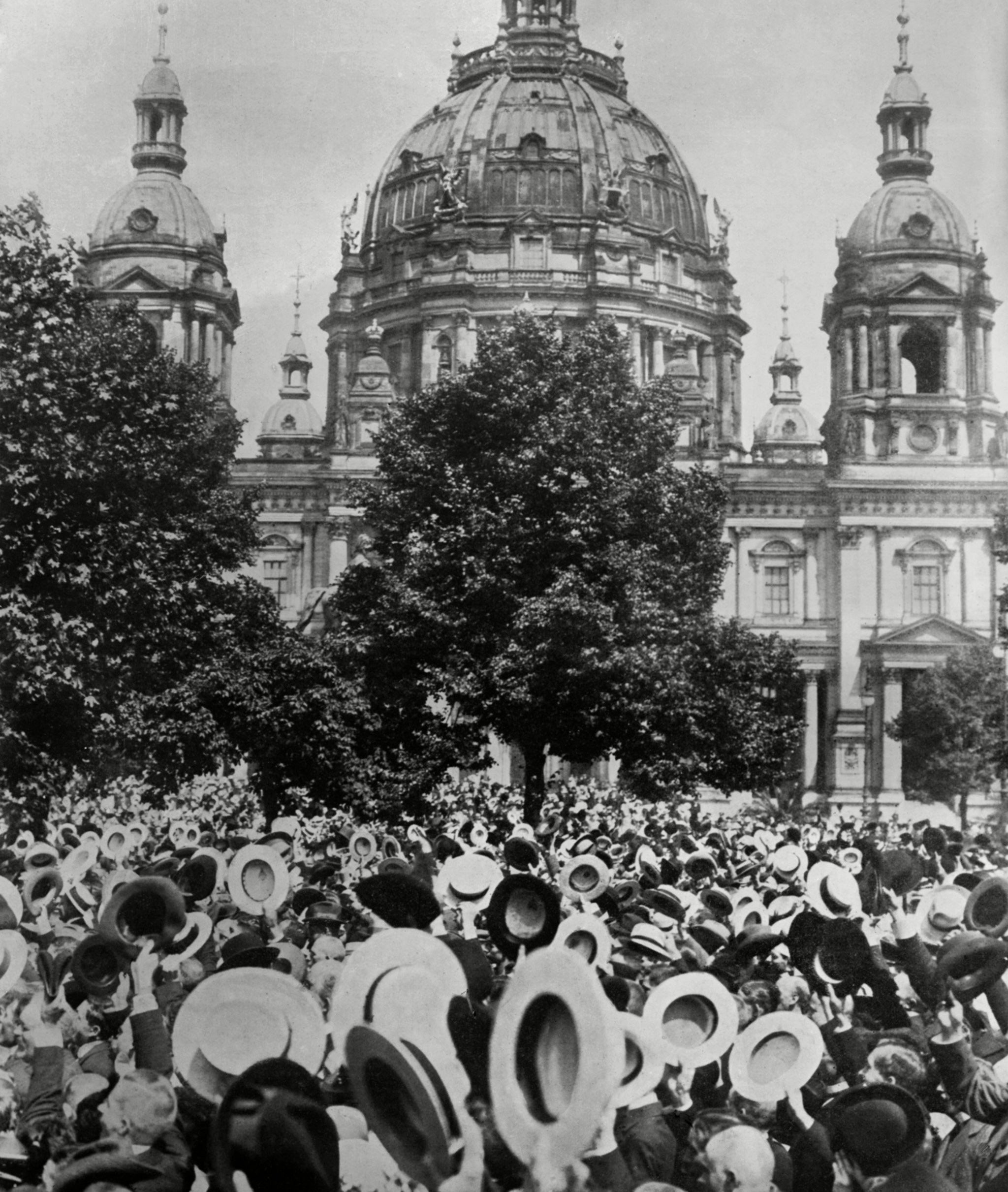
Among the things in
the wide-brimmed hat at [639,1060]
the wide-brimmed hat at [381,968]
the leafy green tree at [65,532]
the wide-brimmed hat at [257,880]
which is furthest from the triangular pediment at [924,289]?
the wide-brimmed hat at [381,968]

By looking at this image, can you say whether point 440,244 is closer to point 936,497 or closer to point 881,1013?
point 936,497

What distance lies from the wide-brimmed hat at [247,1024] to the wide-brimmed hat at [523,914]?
225 cm

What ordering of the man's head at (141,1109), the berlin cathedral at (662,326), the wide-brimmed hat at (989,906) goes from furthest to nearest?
the berlin cathedral at (662,326)
the wide-brimmed hat at (989,906)
the man's head at (141,1109)

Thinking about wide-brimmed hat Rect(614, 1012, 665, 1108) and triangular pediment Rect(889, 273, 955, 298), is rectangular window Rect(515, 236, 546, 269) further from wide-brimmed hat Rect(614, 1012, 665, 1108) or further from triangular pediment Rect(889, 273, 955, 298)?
wide-brimmed hat Rect(614, 1012, 665, 1108)

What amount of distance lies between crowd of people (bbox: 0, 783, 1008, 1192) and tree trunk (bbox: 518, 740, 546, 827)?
13813 mm

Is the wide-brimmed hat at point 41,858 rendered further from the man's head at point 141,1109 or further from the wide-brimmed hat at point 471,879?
the man's head at point 141,1109

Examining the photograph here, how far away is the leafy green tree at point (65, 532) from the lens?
1781 cm

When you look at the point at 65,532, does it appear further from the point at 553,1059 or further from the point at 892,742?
the point at 892,742

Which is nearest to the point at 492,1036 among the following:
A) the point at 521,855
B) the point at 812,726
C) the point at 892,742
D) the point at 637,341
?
the point at 521,855

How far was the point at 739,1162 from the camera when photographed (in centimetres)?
642

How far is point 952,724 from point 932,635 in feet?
26.9

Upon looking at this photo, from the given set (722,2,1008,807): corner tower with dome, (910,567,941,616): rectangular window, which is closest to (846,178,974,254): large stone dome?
(722,2,1008,807): corner tower with dome

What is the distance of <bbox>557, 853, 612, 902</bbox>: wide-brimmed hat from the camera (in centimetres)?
1259

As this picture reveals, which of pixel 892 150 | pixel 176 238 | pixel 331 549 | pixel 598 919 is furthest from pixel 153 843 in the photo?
pixel 892 150
